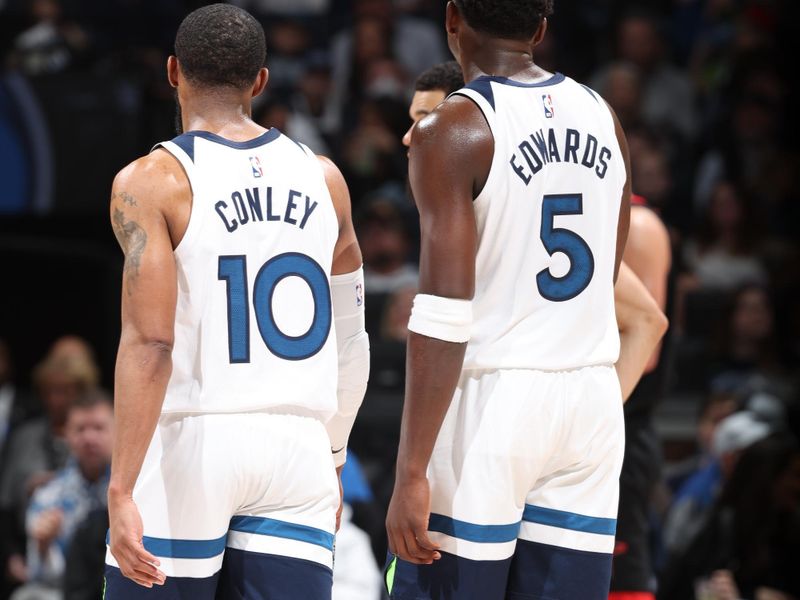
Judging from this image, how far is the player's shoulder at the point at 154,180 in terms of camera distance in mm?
3316

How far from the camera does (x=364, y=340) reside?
152 inches

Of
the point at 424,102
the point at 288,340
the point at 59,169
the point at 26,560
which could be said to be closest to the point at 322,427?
the point at 288,340

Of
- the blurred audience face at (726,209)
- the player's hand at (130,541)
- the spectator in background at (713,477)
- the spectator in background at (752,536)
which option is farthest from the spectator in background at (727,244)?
the player's hand at (130,541)

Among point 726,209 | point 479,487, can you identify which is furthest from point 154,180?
point 726,209

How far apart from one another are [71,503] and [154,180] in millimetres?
4498

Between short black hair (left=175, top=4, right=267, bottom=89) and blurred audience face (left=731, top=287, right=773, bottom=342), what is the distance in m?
5.89

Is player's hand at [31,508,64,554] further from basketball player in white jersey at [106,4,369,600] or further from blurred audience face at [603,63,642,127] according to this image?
blurred audience face at [603,63,642,127]


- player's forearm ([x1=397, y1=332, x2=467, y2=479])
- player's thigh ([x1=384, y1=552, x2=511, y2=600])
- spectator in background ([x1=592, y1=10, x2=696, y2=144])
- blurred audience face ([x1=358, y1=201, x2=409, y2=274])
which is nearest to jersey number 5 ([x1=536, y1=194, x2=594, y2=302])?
player's forearm ([x1=397, y1=332, x2=467, y2=479])

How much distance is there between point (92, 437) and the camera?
7387mm

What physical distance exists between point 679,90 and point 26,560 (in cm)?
584

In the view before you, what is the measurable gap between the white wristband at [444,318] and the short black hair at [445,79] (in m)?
1.11

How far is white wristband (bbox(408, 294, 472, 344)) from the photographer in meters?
3.34

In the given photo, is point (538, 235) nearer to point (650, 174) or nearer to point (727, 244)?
point (650, 174)

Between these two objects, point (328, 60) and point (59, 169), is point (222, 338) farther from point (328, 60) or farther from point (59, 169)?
point (328, 60)
